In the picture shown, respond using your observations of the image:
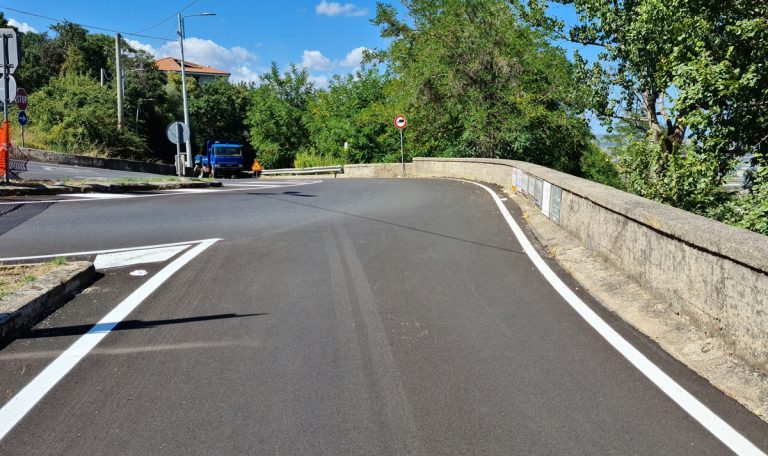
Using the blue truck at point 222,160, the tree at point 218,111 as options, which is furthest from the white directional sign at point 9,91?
the tree at point 218,111

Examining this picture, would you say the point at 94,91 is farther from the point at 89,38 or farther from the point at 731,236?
the point at 731,236

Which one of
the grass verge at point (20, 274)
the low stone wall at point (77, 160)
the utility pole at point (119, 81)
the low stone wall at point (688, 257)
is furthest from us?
the utility pole at point (119, 81)

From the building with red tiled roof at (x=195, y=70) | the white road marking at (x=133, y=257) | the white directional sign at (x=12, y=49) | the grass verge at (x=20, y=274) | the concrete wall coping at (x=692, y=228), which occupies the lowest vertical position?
the white road marking at (x=133, y=257)

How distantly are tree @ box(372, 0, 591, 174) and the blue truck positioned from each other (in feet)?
57.3

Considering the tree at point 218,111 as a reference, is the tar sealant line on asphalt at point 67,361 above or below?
below

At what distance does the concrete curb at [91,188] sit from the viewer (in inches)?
568

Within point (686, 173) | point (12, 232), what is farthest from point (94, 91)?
point (686, 173)

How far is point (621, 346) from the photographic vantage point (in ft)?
16.1

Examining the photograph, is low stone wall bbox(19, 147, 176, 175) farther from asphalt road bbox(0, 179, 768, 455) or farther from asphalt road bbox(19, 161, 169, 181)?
asphalt road bbox(0, 179, 768, 455)

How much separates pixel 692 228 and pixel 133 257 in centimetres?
660

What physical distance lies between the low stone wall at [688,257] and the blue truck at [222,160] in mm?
39809

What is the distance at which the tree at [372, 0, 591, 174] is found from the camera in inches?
1216

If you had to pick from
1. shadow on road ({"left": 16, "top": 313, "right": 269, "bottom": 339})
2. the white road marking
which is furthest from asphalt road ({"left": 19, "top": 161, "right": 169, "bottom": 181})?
shadow on road ({"left": 16, "top": 313, "right": 269, "bottom": 339})

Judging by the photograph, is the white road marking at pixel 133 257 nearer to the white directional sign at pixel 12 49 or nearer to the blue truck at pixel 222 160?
the white directional sign at pixel 12 49
